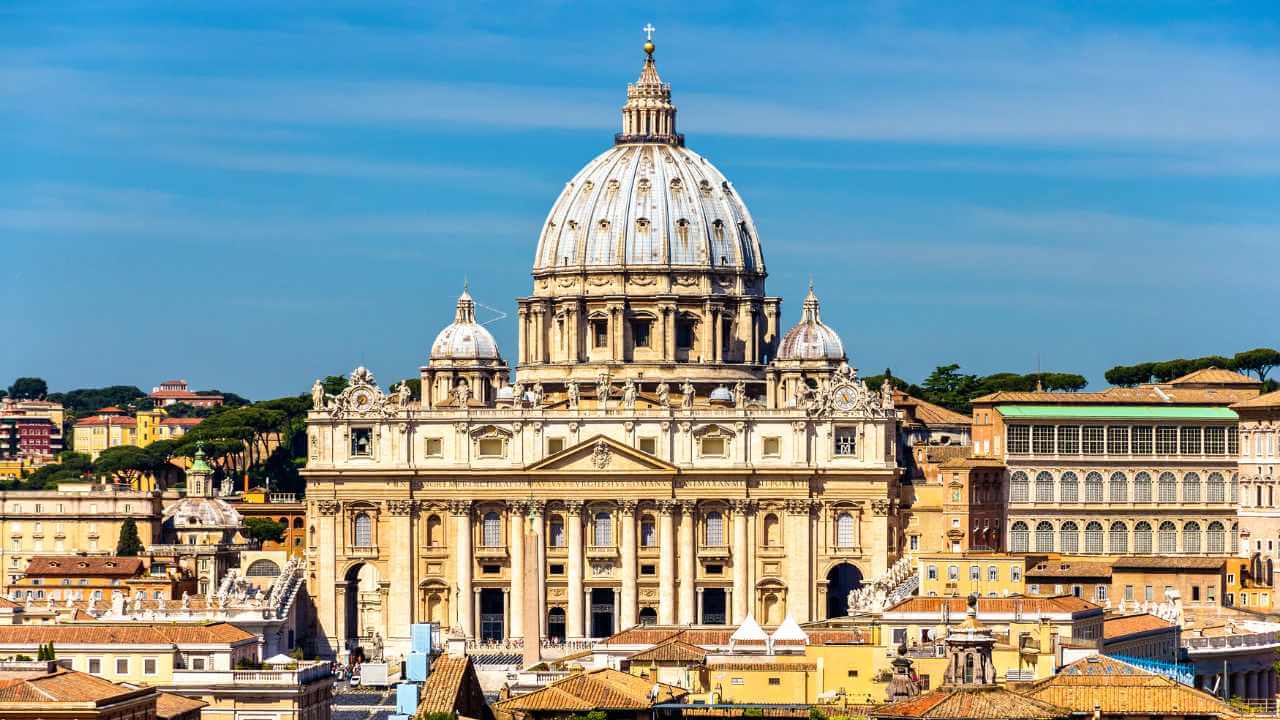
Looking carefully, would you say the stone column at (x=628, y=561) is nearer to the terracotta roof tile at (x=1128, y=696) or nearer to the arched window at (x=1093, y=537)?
the arched window at (x=1093, y=537)

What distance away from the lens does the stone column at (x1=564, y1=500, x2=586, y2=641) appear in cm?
16525

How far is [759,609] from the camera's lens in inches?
6506

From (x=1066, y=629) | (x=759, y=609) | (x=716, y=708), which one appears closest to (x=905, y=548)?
(x=759, y=609)

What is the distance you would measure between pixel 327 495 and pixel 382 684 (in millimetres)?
31855

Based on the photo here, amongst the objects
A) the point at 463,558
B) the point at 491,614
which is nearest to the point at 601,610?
the point at 491,614

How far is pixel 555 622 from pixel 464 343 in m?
19.1

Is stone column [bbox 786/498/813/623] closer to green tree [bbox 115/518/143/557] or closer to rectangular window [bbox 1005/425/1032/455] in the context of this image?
rectangular window [bbox 1005/425/1032/455]

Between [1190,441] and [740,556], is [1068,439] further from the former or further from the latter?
[740,556]

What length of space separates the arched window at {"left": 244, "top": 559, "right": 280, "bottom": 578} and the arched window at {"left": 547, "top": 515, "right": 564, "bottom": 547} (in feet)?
40.1

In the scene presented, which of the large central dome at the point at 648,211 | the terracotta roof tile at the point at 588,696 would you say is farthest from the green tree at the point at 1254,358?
the terracotta roof tile at the point at 588,696

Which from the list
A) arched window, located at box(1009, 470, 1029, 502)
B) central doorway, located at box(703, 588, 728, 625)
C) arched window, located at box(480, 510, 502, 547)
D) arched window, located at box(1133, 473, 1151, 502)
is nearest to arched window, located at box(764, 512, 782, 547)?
central doorway, located at box(703, 588, 728, 625)

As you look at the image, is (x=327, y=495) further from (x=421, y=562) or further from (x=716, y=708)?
(x=716, y=708)

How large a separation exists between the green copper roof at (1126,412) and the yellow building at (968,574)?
28739 mm

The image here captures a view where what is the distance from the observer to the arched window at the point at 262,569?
564ft
